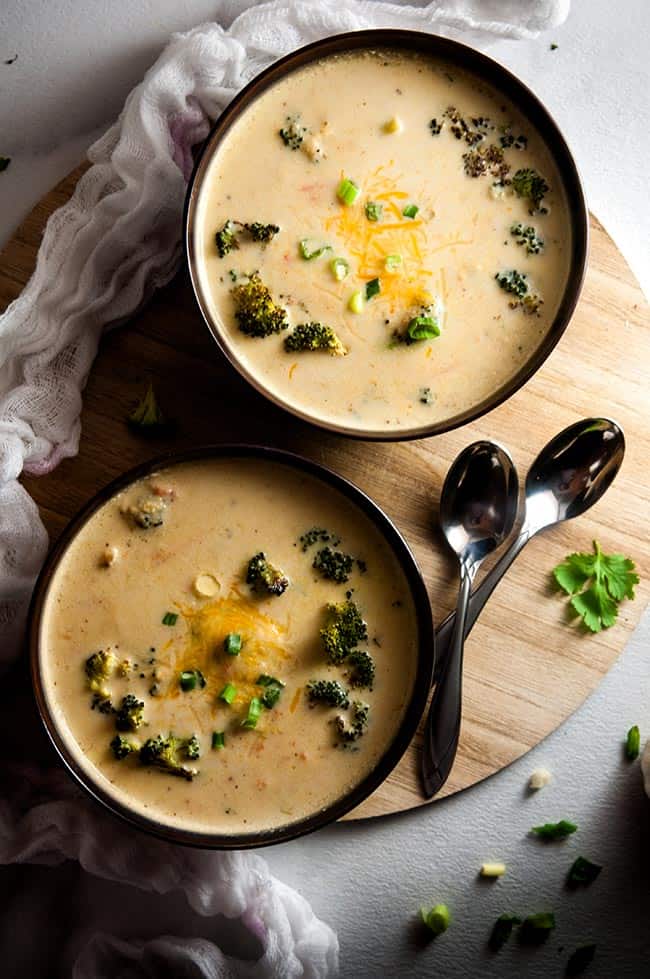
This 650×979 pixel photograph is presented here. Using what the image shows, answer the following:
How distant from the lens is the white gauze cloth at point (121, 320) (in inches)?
105

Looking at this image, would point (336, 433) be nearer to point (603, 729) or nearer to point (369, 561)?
point (369, 561)

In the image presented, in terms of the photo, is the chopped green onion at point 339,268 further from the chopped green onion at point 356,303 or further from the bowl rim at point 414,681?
the bowl rim at point 414,681

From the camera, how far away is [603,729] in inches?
119

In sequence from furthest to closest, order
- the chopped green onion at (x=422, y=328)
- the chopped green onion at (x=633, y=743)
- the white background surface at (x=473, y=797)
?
the chopped green onion at (x=633, y=743) < the white background surface at (x=473, y=797) < the chopped green onion at (x=422, y=328)

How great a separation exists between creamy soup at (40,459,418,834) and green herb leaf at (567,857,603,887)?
0.82 meters

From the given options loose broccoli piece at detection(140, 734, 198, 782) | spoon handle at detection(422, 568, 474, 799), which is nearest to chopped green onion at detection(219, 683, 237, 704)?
loose broccoli piece at detection(140, 734, 198, 782)

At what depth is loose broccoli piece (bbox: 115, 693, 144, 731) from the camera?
2490 mm

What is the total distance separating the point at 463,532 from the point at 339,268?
2.34 ft

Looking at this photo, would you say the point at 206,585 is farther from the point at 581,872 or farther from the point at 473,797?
the point at 581,872

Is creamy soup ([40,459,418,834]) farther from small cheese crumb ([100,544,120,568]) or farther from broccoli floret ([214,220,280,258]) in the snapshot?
broccoli floret ([214,220,280,258])

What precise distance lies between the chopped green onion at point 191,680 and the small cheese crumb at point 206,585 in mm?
177

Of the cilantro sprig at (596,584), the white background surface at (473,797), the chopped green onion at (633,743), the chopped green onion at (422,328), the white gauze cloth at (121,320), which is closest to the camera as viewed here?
the chopped green onion at (422,328)

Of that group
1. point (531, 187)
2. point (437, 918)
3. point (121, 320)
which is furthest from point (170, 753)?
point (531, 187)

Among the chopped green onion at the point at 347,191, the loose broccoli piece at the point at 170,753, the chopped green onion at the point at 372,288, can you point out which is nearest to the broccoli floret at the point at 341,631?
the loose broccoli piece at the point at 170,753
